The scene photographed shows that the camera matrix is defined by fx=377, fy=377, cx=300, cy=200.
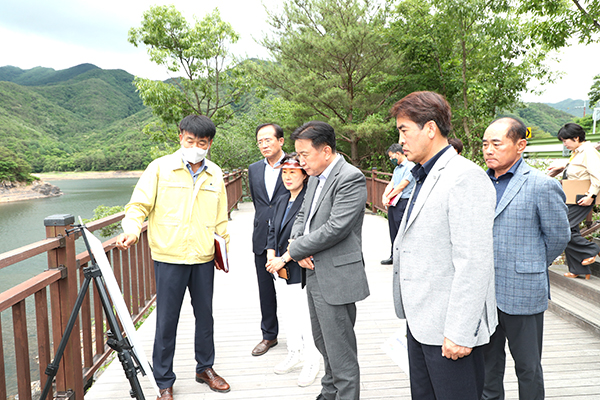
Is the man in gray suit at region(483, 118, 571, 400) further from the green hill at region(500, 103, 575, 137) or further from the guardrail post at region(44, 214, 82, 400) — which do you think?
the green hill at region(500, 103, 575, 137)

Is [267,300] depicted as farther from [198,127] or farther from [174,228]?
[198,127]

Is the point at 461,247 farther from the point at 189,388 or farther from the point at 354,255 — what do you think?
the point at 189,388

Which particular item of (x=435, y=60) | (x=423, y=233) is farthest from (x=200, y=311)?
(x=435, y=60)

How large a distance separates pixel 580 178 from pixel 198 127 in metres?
3.97

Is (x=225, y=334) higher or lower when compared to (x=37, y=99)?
lower

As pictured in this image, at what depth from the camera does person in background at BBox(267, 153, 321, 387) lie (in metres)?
2.65

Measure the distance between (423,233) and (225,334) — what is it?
2651mm

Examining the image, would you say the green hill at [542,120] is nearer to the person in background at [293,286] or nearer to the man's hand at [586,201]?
the man's hand at [586,201]

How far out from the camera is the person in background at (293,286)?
2654mm

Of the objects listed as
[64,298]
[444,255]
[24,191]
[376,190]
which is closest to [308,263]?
[444,255]

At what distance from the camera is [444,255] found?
1.38m

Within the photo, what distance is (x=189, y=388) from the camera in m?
2.59

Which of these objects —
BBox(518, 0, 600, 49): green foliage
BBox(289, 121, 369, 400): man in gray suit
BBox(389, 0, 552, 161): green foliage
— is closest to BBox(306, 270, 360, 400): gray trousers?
BBox(289, 121, 369, 400): man in gray suit

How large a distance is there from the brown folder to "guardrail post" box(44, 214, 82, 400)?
179 inches
